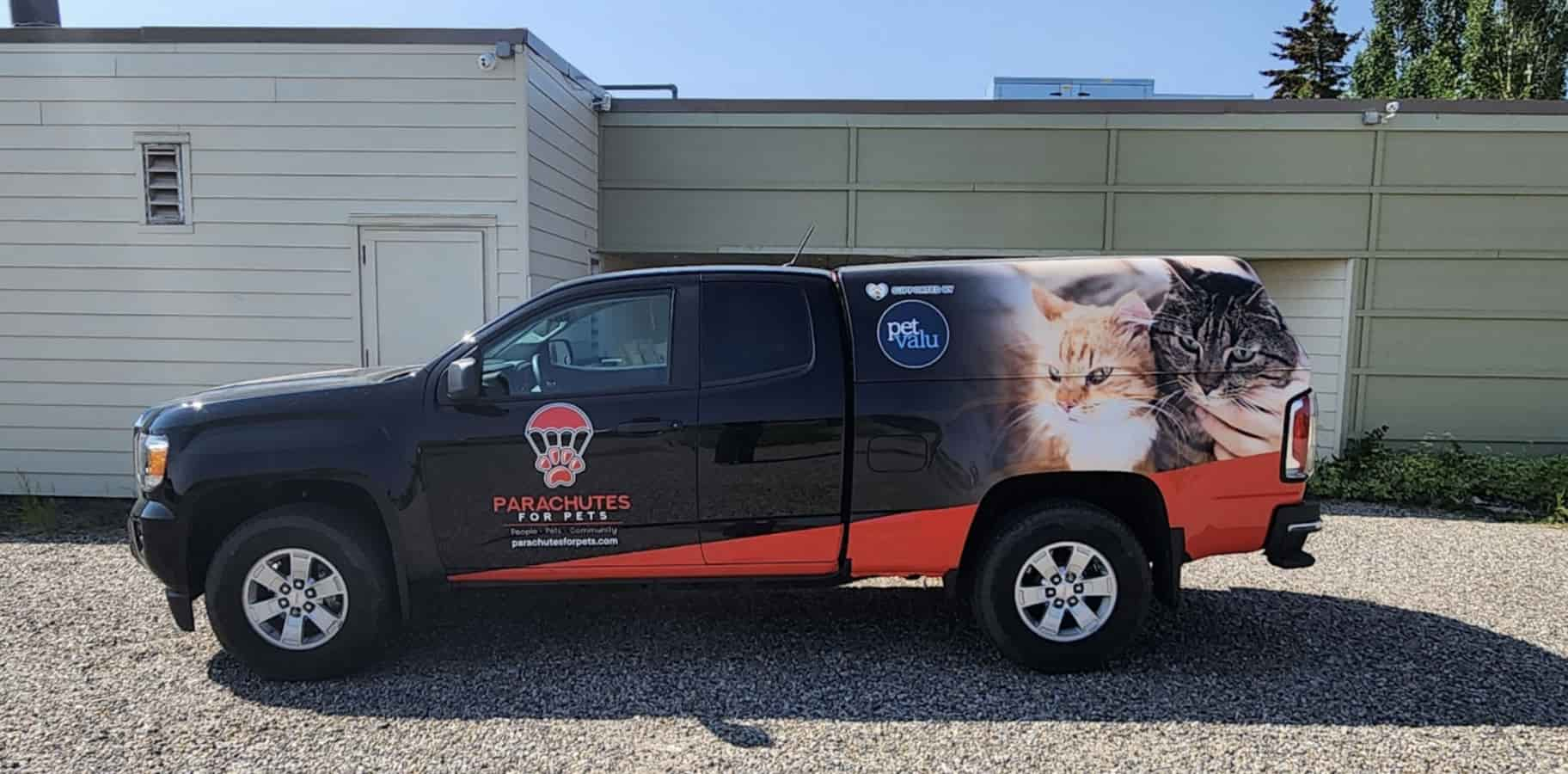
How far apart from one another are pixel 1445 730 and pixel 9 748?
5825mm

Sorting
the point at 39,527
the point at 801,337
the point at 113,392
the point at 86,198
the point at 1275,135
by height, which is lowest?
the point at 39,527

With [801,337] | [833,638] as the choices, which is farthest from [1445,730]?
[801,337]

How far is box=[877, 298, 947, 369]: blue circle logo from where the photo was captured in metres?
4.28

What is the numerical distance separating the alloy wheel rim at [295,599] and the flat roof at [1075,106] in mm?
6572

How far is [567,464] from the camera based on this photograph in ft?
13.7

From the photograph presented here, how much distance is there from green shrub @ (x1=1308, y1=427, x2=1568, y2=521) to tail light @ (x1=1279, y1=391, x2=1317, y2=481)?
5304 mm

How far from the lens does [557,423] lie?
13.7 ft

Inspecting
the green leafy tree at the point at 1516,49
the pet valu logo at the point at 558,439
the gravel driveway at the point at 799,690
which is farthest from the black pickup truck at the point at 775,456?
the green leafy tree at the point at 1516,49

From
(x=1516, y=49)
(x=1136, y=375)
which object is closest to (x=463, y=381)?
(x=1136, y=375)

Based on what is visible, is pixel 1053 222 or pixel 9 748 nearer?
pixel 9 748

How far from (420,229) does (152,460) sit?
3929 millimetres

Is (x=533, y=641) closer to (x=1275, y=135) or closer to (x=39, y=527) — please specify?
(x=39, y=527)

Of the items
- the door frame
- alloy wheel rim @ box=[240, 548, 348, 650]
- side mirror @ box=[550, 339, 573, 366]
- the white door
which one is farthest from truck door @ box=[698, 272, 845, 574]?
the white door

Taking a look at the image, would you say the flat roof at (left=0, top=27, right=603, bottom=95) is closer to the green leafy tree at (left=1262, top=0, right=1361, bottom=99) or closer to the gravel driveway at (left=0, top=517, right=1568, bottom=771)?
the gravel driveway at (left=0, top=517, right=1568, bottom=771)
